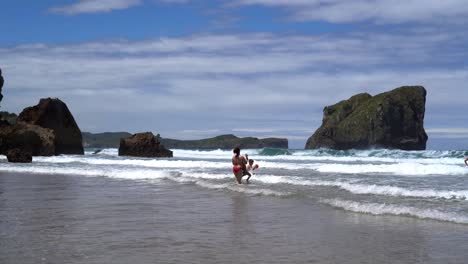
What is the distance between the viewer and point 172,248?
7836 millimetres

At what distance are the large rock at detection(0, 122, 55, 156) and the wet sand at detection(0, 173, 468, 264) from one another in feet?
106

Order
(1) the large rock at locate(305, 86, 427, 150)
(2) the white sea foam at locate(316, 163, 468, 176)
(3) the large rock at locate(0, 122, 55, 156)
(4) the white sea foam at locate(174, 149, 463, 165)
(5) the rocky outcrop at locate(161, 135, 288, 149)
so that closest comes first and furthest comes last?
(2) the white sea foam at locate(316, 163, 468, 176), (3) the large rock at locate(0, 122, 55, 156), (4) the white sea foam at locate(174, 149, 463, 165), (1) the large rock at locate(305, 86, 427, 150), (5) the rocky outcrop at locate(161, 135, 288, 149)

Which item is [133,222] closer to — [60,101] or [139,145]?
[139,145]

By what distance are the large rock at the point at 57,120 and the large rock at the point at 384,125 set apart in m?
48.9

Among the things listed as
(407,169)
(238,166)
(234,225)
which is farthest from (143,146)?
(234,225)

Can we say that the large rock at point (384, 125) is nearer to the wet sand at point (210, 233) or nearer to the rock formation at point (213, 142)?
the rock formation at point (213, 142)

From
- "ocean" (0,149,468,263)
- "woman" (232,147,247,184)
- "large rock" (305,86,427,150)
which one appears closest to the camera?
"ocean" (0,149,468,263)

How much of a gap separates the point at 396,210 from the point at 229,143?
115 metres

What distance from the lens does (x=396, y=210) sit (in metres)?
11.8

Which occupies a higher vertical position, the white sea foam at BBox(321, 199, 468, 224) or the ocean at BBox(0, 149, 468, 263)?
the white sea foam at BBox(321, 199, 468, 224)

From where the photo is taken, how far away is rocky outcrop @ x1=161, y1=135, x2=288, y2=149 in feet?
386

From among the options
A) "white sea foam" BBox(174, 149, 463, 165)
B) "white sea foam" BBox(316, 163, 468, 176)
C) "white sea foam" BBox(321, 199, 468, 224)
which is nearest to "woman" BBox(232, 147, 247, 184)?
"white sea foam" BBox(321, 199, 468, 224)

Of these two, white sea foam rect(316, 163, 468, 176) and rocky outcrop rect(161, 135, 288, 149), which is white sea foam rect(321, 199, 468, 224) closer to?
white sea foam rect(316, 163, 468, 176)

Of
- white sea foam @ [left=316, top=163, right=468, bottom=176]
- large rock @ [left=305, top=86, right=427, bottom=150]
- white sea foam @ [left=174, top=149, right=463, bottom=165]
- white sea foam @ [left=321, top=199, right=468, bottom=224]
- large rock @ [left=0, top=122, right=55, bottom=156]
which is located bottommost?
white sea foam @ [left=321, top=199, right=468, bottom=224]
